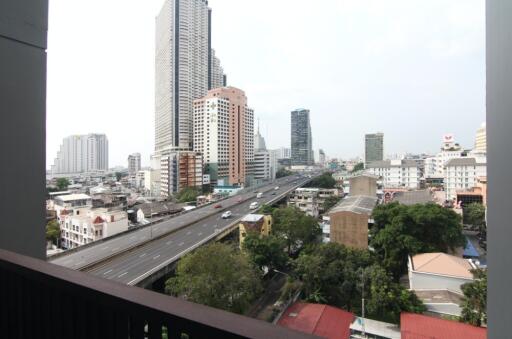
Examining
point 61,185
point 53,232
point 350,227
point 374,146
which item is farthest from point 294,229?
point 374,146

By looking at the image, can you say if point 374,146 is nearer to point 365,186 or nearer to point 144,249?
point 365,186

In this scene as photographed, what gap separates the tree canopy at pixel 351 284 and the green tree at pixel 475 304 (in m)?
0.68

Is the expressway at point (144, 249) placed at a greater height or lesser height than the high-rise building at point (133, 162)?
lesser

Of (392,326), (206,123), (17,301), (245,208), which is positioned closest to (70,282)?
(17,301)

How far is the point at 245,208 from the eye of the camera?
1197 centimetres

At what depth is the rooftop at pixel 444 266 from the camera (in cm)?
535

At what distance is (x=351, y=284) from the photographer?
5578 millimetres

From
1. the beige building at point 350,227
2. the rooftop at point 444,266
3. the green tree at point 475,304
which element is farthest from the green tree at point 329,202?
the green tree at point 475,304

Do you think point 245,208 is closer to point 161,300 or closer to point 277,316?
point 277,316

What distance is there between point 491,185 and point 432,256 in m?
6.37

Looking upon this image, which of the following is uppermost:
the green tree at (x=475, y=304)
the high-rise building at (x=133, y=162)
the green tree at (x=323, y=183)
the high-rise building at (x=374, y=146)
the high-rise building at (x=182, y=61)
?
the high-rise building at (x=182, y=61)

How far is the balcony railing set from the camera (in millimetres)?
339

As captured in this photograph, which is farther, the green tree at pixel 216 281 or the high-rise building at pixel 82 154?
the high-rise building at pixel 82 154

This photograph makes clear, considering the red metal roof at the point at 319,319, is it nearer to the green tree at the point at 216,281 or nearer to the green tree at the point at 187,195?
the green tree at the point at 216,281
